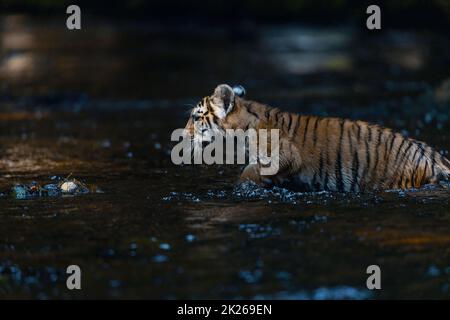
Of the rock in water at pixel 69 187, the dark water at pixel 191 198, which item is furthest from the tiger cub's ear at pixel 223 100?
the rock in water at pixel 69 187

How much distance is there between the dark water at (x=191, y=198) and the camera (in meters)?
5.54

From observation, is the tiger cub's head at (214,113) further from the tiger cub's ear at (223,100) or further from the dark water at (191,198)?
the dark water at (191,198)

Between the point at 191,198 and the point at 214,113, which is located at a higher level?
the point at 214,113

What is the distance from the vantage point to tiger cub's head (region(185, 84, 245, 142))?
7766mm

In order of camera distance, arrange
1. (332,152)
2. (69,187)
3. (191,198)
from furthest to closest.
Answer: (69,187)
(191,198)
(332,152)

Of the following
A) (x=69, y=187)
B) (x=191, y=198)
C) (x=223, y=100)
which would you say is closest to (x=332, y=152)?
(x=223, y=100)

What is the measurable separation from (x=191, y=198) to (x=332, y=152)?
4.03 ft

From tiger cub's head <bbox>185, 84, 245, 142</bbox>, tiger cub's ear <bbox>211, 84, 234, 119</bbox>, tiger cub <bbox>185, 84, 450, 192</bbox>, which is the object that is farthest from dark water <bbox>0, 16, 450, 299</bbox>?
tiger cub's ear <bbox>211, 84, 234, 119</bbox>

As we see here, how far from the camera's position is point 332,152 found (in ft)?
25.1

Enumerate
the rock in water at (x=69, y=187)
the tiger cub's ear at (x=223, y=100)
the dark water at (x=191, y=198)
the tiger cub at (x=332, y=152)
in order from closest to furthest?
the dark water at (x=191, y=198)
the tiger cub at (x=332, y=152)
the tiger cub's ear at (x=223, y=100)
the rock in water at (x=69, y=187)

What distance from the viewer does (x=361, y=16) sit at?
892 inches

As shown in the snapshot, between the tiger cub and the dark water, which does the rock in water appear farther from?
the tiger cub

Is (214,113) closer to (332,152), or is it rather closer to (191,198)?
(191,198)
